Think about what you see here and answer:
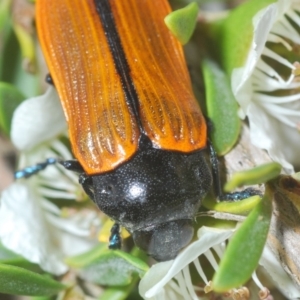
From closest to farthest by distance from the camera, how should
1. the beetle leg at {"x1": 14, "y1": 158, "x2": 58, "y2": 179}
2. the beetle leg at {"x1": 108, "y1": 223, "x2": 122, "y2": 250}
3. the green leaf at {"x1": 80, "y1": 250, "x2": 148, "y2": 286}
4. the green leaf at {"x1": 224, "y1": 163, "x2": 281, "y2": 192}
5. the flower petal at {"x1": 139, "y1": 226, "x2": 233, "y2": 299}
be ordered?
1. the green leaf at {"x1": 224, "y1": 163, "x2": 281, "y2": 192}
2. the flower petal at {"x1": 139, "y1": 226, "x2": 233, "y2": 299}
3. the green leaf at {"x1": 80, "y1": 250, "x2": 148, "y2": 286}
4. the beetle leg at {"x1": 108, "y1": 223, "x2": 122, "y2": 250}
5. the beetle leg at {"x1": 14, "y1": 158, "x2": 58, "y2": 179}

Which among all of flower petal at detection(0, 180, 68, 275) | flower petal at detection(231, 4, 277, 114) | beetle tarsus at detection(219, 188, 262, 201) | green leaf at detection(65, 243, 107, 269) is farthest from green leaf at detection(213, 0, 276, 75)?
flower petal at detection(0, 180, 68, 275)

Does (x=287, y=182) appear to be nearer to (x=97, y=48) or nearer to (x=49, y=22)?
(x=97, y=48)

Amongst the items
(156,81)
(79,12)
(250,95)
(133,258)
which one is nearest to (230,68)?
(250,95)

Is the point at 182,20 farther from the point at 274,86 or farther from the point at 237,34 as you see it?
the point at 274,86

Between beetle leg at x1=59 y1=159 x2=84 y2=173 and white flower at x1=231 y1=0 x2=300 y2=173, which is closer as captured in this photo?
white flower at x1=231 y1=0 x2=300 y2=173

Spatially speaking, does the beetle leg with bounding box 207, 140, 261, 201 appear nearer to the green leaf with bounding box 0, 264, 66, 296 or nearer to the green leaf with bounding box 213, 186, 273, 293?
the green leaf with bounding box 213, 186, 273, 293

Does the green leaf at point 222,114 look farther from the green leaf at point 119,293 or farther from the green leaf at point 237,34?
the green leaf at point 119,293

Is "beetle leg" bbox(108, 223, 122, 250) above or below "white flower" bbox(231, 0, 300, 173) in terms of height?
below

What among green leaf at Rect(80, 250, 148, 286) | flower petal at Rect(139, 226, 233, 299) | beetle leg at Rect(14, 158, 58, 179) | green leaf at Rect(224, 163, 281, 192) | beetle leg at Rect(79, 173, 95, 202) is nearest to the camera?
green leaf at Rect(224, 163, 281, 192)

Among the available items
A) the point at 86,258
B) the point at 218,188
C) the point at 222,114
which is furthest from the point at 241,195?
the point at 86,258
